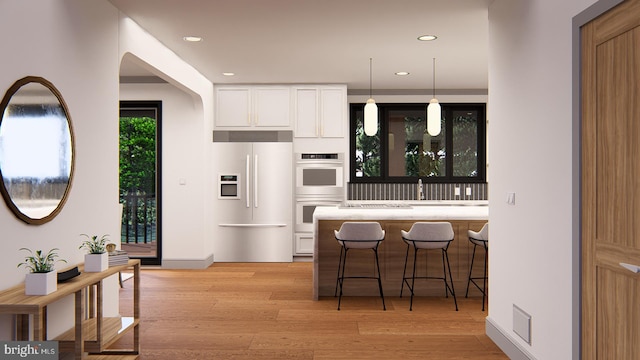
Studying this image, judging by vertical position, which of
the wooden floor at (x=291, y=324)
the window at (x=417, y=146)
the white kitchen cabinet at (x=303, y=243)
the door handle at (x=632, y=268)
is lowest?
the wooden floor at (x=291, y=324)

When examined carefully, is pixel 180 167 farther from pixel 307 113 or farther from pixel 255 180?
pixel 307 113

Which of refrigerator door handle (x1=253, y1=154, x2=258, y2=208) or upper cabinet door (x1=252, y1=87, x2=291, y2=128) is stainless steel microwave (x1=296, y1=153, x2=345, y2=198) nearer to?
refrigerator door handle (x1=253, y1=154, x2=258, y2=208)

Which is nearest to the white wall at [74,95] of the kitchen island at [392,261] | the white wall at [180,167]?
the kitchen island at [392,261]

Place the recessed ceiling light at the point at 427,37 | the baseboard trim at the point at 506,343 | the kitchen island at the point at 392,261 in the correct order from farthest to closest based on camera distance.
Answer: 1. the kitchen island at the point at 392,261
2. the recessed ceiling light at the point at 427,37
3. the baseboard trim at the point at 506,343

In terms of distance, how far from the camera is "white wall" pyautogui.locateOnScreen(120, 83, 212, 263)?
285 inches

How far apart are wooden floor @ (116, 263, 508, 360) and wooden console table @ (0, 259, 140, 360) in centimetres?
33

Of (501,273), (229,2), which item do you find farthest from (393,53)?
(501,273)

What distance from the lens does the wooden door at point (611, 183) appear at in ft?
7.29

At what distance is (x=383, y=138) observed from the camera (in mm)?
8258

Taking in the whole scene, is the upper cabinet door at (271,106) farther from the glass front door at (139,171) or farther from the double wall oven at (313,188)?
the glass front door at (139,171)

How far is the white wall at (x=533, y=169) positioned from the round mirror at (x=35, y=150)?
301 cm

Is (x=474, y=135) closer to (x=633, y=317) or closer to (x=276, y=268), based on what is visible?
(x=276, y=268)

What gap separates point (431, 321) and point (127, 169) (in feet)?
16.7

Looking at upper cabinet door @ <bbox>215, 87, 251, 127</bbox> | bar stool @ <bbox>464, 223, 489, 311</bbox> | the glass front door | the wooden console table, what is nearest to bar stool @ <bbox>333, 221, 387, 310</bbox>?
Result: bar stool @ <bbox>464, 223, 489, 311</bbox>
